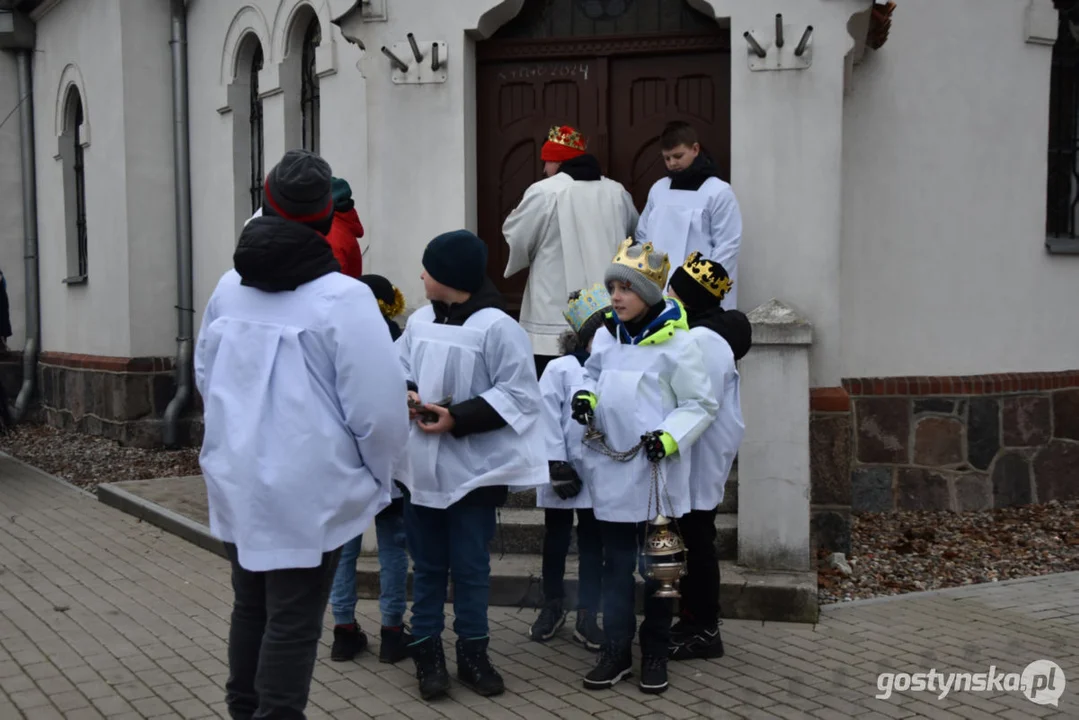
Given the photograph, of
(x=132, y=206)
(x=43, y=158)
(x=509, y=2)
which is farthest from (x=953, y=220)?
(x=43, y=158)

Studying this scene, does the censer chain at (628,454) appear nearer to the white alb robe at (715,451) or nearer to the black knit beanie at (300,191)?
the white alb robe at (715,451)

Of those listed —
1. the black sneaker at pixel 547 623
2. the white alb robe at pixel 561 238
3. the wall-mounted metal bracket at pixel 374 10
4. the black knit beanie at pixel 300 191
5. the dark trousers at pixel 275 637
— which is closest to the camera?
the dark trousers at pixel 275 637

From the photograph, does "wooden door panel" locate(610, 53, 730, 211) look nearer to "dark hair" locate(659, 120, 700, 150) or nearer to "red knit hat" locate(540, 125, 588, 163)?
"red knit hat" locate(540, 125, 588, 163)

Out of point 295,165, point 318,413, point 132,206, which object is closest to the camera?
point 318,413

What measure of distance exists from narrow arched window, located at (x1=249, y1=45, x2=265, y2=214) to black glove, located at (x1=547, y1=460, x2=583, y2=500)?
7.56 meters

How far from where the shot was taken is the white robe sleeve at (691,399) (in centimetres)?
464

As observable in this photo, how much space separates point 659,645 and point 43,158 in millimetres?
13215

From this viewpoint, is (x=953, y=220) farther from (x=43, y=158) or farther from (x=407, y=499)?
(x=43, y=158)

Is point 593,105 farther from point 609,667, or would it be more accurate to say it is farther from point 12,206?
point 12,206

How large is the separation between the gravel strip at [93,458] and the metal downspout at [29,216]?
172 centimetres

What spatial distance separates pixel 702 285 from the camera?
513cm

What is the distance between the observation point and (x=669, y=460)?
479 cm

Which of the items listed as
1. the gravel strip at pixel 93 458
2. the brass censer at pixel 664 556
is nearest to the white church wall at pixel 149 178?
the gravel strip at pixel 93 458

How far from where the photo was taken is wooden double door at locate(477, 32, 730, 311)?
7.91 meters
